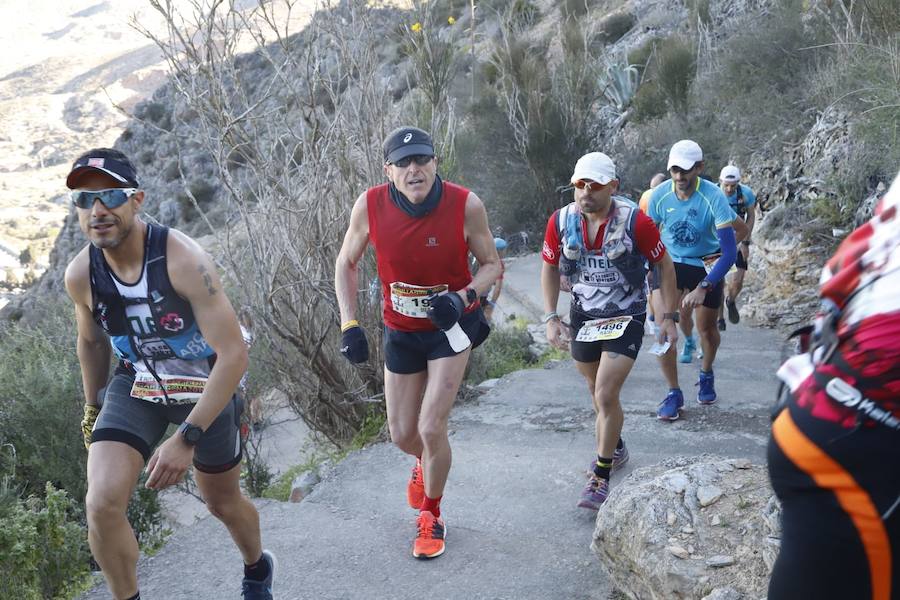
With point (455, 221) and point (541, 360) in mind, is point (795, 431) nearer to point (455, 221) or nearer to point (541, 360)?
point (455, 221)

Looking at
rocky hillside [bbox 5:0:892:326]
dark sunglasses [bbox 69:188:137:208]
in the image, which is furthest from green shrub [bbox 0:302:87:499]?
dark sunglasses [bbox 69:188:137:208]

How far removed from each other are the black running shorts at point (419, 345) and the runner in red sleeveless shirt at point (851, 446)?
107 inches

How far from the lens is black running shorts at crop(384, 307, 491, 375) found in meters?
→ 4.33

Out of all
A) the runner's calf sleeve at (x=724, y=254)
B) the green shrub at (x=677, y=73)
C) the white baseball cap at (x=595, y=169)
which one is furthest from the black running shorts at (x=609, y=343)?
the green shrub at (x=677, y=73)

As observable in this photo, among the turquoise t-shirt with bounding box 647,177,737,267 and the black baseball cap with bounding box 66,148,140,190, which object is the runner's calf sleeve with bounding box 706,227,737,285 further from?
the black baseball cap with bounding box 66,148,140,190

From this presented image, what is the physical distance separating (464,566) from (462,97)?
2197 centimetres

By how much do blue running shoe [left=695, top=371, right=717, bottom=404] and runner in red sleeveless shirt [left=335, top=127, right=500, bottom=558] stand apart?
306 centimetres

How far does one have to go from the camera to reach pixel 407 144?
4.25 m

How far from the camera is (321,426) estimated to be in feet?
23.9

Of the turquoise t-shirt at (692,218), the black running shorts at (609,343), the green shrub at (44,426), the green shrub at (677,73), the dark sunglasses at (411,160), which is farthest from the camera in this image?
the green shrub at (677,73)

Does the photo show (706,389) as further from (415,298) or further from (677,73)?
(677,73)

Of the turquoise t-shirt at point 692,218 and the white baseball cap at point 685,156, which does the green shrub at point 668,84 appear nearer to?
the turquoise t-shirt at point 692,218

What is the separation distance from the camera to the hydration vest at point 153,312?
3355 mm

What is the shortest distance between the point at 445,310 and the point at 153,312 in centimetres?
134
